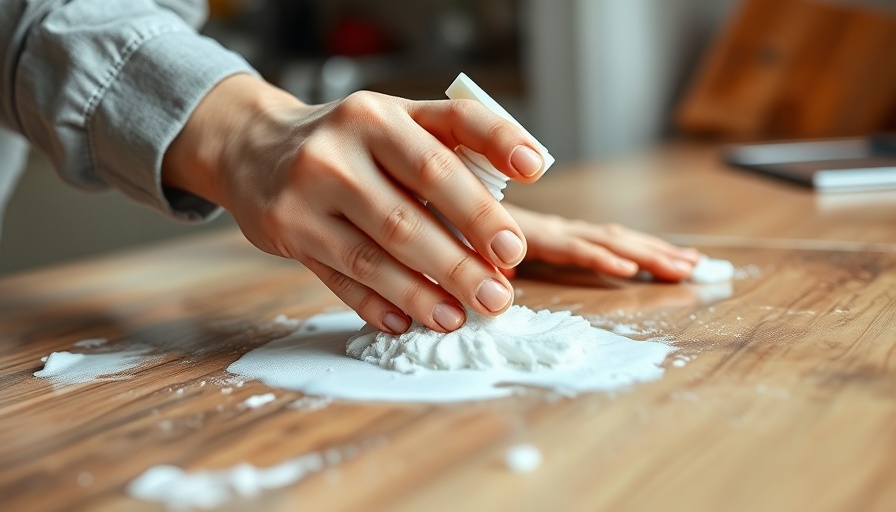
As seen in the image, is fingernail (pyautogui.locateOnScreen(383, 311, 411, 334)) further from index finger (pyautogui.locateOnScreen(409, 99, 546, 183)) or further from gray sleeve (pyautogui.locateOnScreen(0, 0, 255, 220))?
gray sleeve (pyautogui.locateOnScreen(0, 0, 255, 220))

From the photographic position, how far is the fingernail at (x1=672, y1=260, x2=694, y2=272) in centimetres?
85

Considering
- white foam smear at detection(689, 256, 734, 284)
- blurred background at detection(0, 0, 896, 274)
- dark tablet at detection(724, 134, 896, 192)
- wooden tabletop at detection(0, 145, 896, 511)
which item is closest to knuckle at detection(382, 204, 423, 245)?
wooden tabletop at detection(0, 145, 896, 511)

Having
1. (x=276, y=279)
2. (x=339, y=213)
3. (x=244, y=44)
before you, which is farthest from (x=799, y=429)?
(x=244, y=44)

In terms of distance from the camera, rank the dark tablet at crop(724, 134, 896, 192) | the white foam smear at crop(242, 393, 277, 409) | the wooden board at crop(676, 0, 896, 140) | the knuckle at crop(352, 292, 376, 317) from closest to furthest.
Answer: the white foam smear at crop(242, 393, 277, 409) → the knuckle at crop(352, 292, 376, 317) → the dark tablet at crop(724, 134, 896, 192) → the wooden board at crop(676, 0, 896, 140)

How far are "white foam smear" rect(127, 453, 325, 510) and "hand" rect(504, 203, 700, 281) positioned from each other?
46 cm

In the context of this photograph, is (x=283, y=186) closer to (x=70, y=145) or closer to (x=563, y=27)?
(x=70, y=145)

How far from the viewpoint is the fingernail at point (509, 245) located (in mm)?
607

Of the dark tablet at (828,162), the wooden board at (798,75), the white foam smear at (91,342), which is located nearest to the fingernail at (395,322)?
the white foam smear at (91,342)

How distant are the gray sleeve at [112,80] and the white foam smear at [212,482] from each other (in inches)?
15.0

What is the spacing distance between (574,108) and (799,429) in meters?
1.58

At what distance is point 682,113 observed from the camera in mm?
2023

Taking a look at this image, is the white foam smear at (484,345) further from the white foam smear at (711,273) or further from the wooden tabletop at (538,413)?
the white foam smear at (711,273)

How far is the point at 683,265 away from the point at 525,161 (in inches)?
12.1

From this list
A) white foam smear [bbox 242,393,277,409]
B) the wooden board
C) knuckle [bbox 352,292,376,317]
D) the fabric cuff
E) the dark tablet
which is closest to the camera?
white foam smear [bbox 242,393,277,409]
